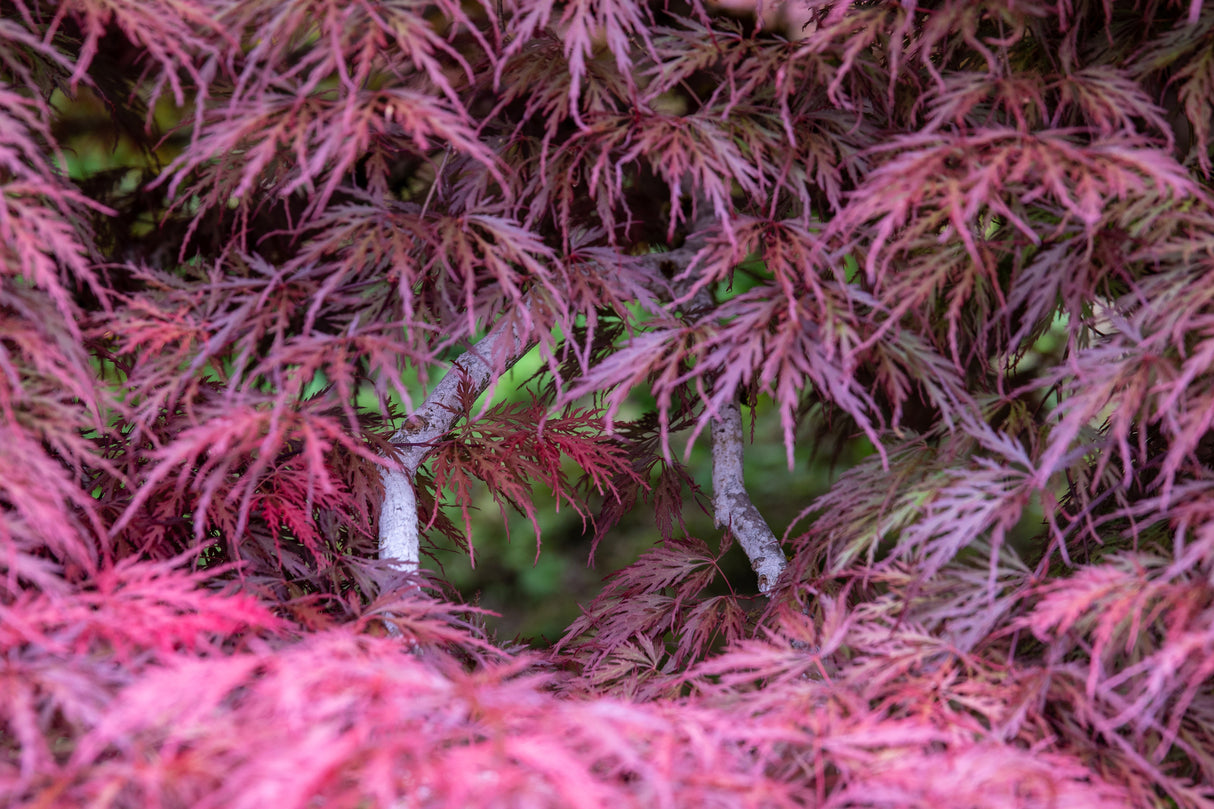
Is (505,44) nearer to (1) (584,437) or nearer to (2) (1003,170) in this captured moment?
(1) (584,437)

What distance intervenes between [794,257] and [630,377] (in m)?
0.24

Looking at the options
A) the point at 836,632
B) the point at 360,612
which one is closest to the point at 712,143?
Answer: the point at 836,632

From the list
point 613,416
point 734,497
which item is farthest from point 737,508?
point 613,416

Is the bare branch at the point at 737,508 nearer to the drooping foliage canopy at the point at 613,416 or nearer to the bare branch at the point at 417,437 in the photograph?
the drooping foliage canopy at the point at 613,416

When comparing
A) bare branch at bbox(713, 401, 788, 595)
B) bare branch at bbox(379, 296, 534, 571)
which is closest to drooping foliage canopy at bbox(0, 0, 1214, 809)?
bare branch at bbox(379, 296, 534, 571)

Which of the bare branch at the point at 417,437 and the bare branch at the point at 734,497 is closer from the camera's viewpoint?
the bare branch at the point at 417,437

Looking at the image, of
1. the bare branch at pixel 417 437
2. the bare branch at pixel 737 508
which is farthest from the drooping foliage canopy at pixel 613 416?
the bare branch at pixel 737 508

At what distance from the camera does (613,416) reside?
1063mm

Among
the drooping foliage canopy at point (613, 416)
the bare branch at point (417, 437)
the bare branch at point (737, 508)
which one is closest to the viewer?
the drooping foliage canopy at point (613, 416)

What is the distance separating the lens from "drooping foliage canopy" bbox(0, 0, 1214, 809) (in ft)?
2.37

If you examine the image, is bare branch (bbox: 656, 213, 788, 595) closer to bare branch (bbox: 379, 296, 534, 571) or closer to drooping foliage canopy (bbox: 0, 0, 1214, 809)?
drooping foliage canopy (bbox: 0, 0, 1214, 809)

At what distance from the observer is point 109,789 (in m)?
0.61

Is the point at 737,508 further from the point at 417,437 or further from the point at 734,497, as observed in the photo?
the point at 417,437

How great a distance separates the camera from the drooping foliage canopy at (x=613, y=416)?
2.37 feet
